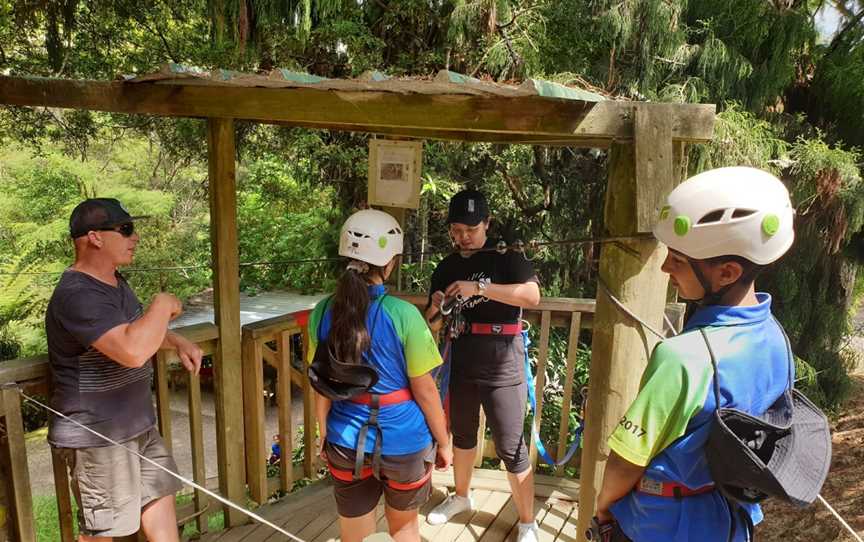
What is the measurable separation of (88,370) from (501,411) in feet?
5.59

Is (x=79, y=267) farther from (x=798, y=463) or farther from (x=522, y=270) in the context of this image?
(x=798, y=463)

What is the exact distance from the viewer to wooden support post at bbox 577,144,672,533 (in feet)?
6.68

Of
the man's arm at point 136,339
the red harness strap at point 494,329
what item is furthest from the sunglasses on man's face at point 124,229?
the red harness strap at point 494,329

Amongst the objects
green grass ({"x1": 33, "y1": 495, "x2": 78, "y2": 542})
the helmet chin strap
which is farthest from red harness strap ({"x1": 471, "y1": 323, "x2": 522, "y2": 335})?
green grass ({"x1": 33, "y1": 495, "x2": 78, "y2": 542})

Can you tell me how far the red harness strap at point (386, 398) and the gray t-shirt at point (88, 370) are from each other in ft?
2.79

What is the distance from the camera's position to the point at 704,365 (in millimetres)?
1316

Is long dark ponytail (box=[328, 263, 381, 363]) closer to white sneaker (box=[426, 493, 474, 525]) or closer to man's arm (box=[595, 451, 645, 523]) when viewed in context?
man's arm (box=[595, 451, 645, 523])

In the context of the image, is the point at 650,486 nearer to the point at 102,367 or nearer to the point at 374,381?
A: the point at 374,381

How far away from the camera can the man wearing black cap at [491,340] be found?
2643 mm

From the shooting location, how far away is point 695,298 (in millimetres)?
1478

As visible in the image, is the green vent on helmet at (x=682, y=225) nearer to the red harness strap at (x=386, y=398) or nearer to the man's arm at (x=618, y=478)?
the man's arm at (x=618, y=478)

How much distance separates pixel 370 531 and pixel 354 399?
600 mm

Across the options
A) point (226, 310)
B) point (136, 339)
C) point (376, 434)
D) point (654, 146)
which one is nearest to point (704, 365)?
point (654, 146)

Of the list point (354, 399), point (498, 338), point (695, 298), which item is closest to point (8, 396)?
point (354, 399)
